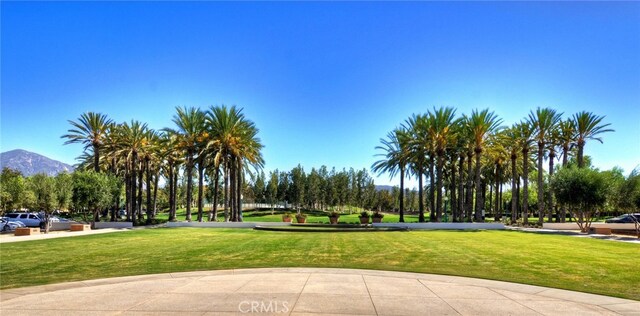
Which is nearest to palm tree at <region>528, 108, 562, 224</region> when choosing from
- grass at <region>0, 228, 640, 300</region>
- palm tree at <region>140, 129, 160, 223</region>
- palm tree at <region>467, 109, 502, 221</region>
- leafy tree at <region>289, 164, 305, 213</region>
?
palm tree at <region>467, 109, 502, 221</region>

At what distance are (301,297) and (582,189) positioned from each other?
40537 mm

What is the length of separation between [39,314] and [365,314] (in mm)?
6377

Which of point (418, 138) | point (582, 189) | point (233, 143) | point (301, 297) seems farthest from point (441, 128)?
point (301, 297)

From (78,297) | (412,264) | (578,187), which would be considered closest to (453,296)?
(412,264)

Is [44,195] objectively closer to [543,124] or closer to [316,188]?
[543,124]

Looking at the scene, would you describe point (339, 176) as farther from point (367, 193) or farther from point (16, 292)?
point (16, 292)

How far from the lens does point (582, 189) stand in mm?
41188

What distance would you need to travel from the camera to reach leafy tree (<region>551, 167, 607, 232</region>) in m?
40.6

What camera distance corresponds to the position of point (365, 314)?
8.43 m

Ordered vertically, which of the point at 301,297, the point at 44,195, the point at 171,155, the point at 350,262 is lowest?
the point at 350,262

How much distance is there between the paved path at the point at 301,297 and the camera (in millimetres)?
8789

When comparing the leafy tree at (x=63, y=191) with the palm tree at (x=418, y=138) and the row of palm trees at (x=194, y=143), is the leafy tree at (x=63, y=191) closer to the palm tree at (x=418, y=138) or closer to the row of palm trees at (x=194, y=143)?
the row of palm trees at (x=194, y=143)

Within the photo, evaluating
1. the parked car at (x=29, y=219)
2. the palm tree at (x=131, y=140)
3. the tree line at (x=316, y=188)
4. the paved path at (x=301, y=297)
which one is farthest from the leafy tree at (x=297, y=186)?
the paved path at (x=301, y=297)

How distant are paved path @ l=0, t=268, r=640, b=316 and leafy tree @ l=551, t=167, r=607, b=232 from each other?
3510cm
